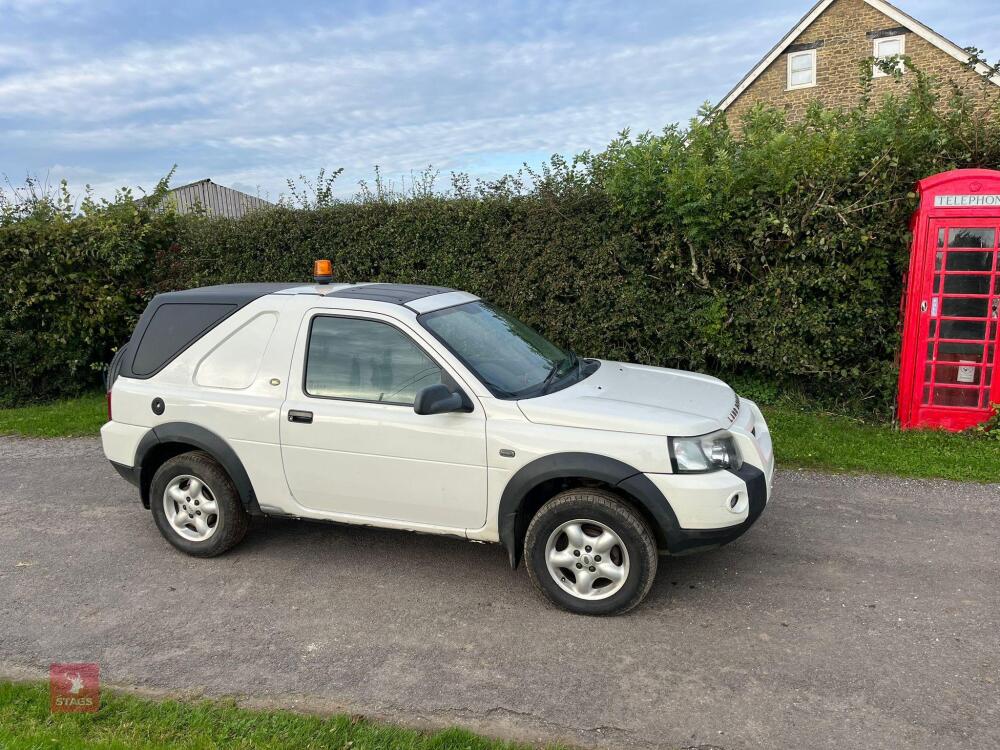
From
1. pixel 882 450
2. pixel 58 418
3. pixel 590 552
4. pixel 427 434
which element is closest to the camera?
pixel 590 552

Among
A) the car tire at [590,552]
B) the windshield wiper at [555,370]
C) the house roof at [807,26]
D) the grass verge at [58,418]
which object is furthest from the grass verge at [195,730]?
the house roof at [807,26]

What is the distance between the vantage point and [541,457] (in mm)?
4039

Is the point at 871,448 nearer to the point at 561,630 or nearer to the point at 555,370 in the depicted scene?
the point at 555,370

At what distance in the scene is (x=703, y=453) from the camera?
3957 millimetres

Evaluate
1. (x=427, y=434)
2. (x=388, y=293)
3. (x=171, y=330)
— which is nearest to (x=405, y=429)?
(x=427, y=434)

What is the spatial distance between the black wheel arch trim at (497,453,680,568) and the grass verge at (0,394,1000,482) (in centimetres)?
316

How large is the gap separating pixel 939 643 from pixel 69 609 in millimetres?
4733

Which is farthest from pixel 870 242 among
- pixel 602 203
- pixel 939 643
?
pixel 939 643

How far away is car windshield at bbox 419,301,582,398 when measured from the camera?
172 inches

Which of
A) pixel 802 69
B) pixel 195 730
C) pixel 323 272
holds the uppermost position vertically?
pixel 802 69

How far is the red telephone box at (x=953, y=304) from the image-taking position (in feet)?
22.1

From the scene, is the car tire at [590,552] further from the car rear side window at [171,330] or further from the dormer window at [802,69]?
the dormer window at [802,69]

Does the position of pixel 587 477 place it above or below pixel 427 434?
below

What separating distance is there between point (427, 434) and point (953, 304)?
551 centimetres
